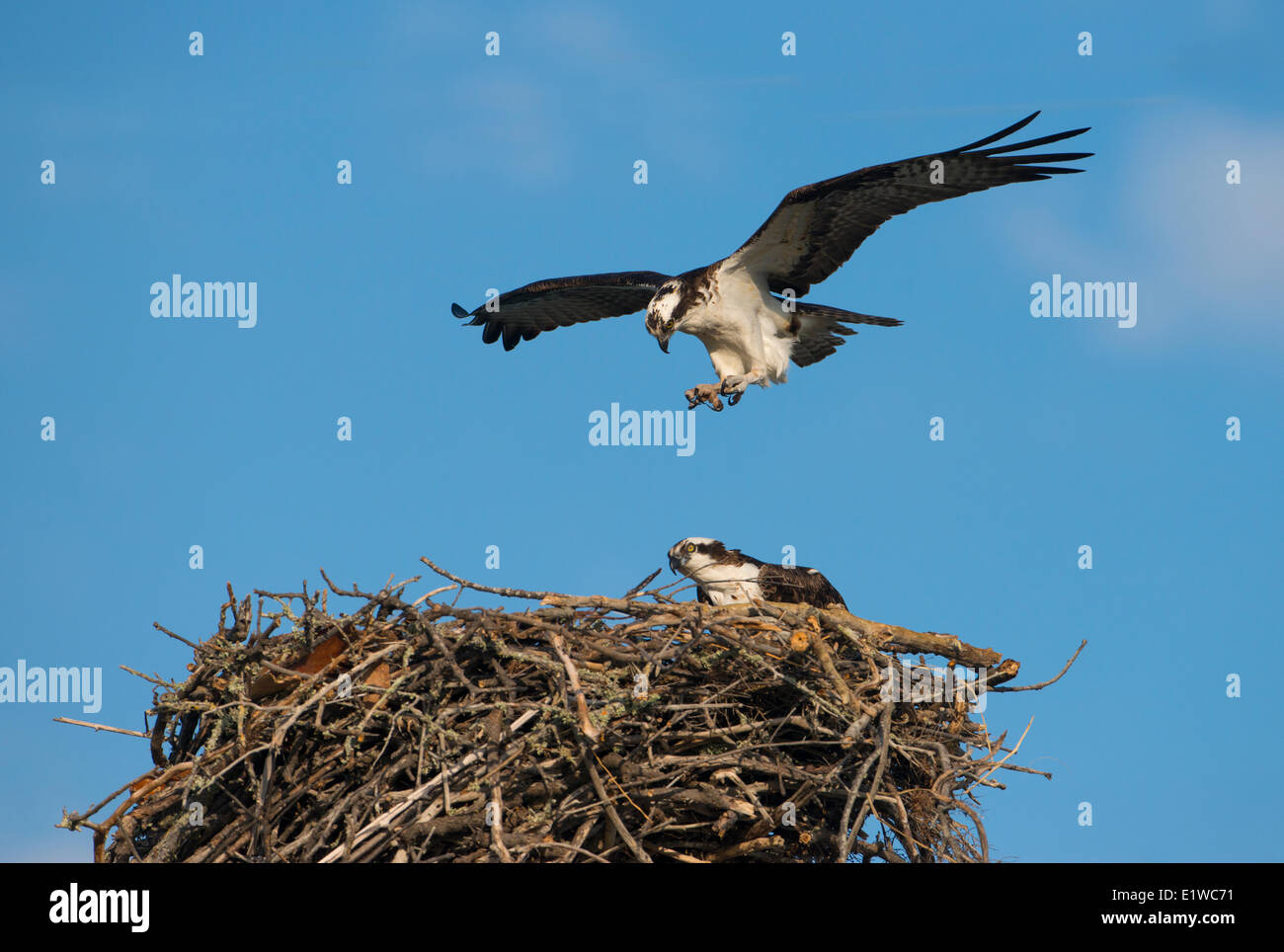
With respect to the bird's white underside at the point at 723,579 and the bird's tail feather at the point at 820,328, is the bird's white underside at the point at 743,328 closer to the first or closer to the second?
the bird's tail feather at the point at 820,328

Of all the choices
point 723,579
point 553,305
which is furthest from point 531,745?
point 553,305

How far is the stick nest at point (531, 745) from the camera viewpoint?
6.80 metres

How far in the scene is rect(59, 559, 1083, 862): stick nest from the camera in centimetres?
680

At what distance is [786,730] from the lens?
7559 mm

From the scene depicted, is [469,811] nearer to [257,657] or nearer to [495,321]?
[257,657]

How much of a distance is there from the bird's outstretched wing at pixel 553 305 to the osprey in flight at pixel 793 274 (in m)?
0.25

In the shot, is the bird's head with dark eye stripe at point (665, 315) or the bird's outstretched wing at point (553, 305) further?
the bird's outstretched wing at point (553, 305)

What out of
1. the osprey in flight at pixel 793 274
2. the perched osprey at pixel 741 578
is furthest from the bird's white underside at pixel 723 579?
the osprey in flight at pixel 793 274

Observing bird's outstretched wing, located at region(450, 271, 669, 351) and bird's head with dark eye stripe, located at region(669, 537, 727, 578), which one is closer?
bird's head with dark eye stripe, located at region(669, 537, 727, 578)

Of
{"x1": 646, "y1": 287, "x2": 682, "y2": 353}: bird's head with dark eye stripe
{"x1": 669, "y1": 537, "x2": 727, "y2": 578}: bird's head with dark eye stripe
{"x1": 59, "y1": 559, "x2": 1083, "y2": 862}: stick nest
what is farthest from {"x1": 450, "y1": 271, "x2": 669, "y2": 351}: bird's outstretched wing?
{"x1": 59, "y1": 559, "x2": 1083, "y2": 862}: stick nest

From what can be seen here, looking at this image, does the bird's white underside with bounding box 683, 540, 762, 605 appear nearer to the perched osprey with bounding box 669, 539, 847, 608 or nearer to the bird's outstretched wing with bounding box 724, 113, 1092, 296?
the perched osprey with bounding box 669, 539, 847, 608

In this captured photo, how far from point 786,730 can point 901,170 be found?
434 centimetres

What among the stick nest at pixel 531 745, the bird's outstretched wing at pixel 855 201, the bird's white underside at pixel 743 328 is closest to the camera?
the stick nest at pixel 531 745
